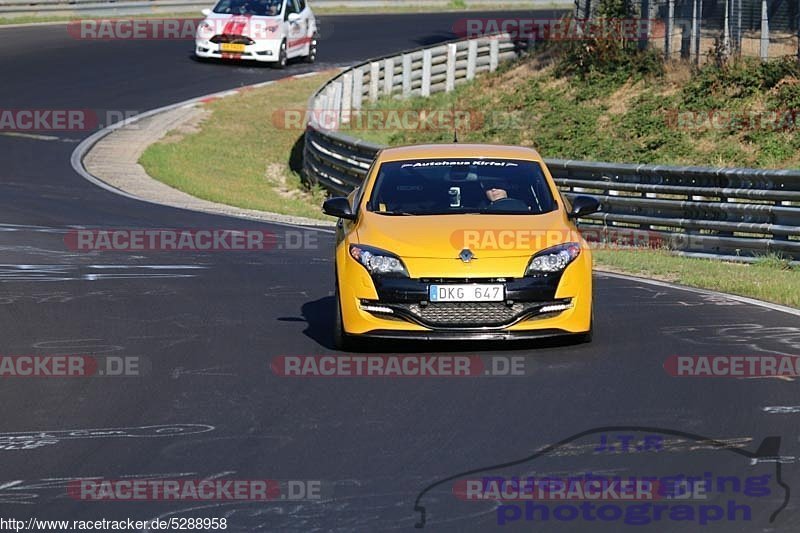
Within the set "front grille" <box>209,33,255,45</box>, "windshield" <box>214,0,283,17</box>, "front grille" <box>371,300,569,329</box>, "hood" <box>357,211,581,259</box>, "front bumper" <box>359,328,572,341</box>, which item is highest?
"hood" <box>357,211,581,259</box>

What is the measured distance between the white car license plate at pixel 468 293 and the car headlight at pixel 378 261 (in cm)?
26

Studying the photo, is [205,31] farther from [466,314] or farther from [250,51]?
[466,314]

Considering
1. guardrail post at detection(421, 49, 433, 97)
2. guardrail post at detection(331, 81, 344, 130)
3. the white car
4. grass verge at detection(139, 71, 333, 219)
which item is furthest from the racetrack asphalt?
the white car

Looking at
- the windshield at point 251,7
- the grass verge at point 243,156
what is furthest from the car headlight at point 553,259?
the windshield at point 251,7

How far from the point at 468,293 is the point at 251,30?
1061 inches

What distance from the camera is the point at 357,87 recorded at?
3203 cm

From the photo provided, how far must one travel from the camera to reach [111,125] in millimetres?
29703

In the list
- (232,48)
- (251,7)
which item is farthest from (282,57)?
(251,7)

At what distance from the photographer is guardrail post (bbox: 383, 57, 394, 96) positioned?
109 ft

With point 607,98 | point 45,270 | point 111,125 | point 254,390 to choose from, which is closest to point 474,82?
point 607,98

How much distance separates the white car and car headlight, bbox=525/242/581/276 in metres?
26.4

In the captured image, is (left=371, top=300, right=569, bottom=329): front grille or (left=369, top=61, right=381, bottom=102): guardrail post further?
(left=369, top=61, right=381, bottom=102): guardrail post

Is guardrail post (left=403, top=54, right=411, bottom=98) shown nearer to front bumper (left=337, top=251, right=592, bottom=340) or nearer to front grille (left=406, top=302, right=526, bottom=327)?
front bumper (left=337, top=251, right=592, bottom=340)

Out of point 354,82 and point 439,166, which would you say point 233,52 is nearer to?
point 354,82
